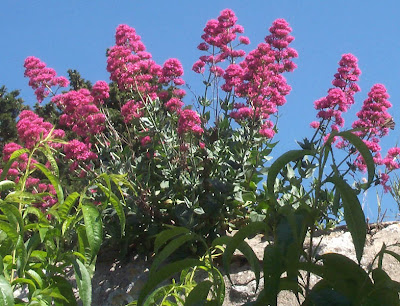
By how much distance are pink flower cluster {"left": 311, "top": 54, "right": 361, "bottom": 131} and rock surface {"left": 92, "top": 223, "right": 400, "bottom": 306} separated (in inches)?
42.6

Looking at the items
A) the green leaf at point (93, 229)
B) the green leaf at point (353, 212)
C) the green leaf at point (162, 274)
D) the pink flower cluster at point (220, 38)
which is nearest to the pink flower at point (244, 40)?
the pink flower cluster at point (220, 38)

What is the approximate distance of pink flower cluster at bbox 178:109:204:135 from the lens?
16.9 ft

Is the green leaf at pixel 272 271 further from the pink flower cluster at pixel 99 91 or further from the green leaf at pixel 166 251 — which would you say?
the pink flower cluster at pixel 99 91

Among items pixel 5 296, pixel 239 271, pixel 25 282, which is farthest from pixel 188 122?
pixel 5 296

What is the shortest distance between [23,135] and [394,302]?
15.1ft

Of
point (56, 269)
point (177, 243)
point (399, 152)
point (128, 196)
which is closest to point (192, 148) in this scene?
point (128, 196)

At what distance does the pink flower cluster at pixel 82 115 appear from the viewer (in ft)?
18.0

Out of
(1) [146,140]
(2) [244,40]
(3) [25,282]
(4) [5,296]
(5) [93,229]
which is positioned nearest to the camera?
(4) [5,296]

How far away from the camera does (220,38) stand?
20.9 feet

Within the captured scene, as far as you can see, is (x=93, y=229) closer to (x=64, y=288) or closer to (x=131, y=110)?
(x=64, y=288)

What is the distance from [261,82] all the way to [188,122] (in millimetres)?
837

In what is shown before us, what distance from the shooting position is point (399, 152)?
5777mm

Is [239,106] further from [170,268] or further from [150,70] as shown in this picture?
[170,268]

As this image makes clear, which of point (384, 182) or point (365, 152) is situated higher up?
point (384, 182)
